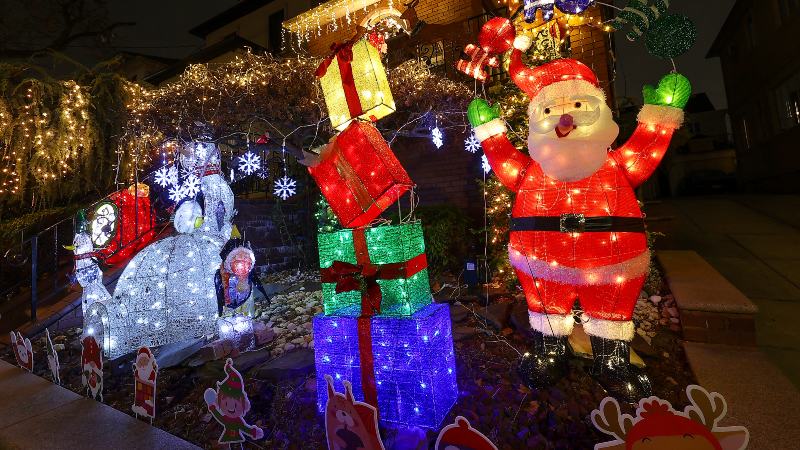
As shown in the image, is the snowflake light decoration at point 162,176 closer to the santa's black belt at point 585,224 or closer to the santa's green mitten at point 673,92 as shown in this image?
the santa's black belt at point 585,224

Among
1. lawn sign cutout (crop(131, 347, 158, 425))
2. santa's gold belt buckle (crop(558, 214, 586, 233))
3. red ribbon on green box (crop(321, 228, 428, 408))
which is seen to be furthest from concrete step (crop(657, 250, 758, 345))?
lawn sign cutout (crop(131, 347, 158, 425))

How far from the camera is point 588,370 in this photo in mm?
2805

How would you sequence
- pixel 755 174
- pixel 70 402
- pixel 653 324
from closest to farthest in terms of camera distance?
1. pixel 70 402
2. pixel 653 324
3. pixel 755 174

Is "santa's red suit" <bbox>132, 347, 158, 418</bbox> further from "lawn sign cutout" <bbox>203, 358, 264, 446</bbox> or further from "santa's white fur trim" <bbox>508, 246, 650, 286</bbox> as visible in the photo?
"santa's white fur trim" <bbox>508, 246, 650, 286</bbox>

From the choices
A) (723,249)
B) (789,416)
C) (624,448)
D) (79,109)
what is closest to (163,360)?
(624,448)

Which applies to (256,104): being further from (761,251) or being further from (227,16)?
(227,16)

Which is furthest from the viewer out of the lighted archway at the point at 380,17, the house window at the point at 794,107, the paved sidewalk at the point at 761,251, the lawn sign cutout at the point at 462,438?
the house window at the point at 794,107

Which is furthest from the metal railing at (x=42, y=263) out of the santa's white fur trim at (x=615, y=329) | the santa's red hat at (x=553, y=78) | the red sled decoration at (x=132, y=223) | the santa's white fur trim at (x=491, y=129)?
the santa's white fur trim at (x=615, y=329)

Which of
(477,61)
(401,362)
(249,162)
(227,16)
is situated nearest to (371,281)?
(401,362)

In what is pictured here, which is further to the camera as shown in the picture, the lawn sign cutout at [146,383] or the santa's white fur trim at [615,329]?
the lawn sign cutout at [146,383]

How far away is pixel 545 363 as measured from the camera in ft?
8.43

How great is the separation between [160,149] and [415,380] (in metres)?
6.36

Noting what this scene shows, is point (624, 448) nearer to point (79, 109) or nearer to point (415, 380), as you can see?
point (415, 380)

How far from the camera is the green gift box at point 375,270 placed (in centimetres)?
228
